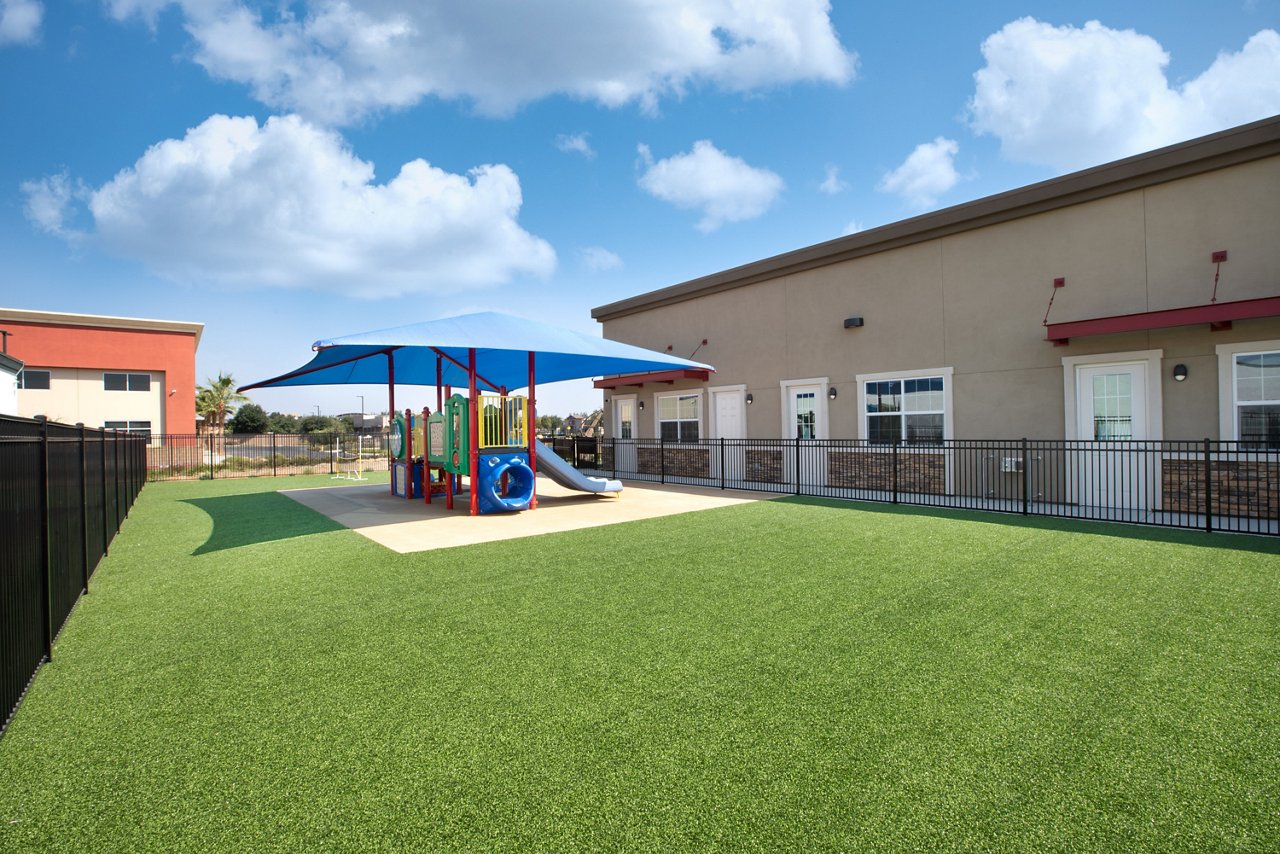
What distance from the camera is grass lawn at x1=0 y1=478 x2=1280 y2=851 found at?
7.32 feet

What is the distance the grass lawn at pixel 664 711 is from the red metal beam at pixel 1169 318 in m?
4.66

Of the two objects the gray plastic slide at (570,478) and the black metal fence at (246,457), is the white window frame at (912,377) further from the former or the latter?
the black metal fence at (246,457)

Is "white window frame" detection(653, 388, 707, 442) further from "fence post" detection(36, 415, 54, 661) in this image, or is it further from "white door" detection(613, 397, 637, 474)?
"fence post" detection(36, 415, 54, 661)

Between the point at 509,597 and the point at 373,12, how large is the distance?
9.33 m

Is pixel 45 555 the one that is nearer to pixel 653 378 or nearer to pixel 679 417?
pixel 653 378

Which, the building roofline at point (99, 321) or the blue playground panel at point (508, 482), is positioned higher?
the building roofline at point (99, 321)

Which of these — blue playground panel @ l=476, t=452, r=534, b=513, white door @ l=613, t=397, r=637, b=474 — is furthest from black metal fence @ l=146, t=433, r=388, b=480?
blue playground panel @ l=476, t=452, r=534, b=513

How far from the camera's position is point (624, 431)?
66.1 feet

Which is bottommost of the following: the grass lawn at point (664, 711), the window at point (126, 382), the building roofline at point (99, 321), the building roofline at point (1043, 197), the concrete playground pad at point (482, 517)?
the grass lawn at point (664, 711)

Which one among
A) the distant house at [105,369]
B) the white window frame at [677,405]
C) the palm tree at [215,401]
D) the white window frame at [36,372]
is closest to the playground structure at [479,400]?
the white window frame at [677,405]

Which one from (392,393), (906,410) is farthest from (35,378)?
(906,410)

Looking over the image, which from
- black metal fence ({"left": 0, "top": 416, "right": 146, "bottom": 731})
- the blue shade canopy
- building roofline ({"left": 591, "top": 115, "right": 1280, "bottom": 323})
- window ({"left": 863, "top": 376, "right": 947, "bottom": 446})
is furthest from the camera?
window ({"left": 863, "top": 376, "right": 947, "bottom": 446})

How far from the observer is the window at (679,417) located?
58.0ft

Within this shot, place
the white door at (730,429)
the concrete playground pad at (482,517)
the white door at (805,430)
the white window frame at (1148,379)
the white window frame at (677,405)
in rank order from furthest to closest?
the white window frame at (677,405), the white door at (730,429), the white door at (805,430), the white window frame at (1148,379), the concrete playground pad at (482,517)
